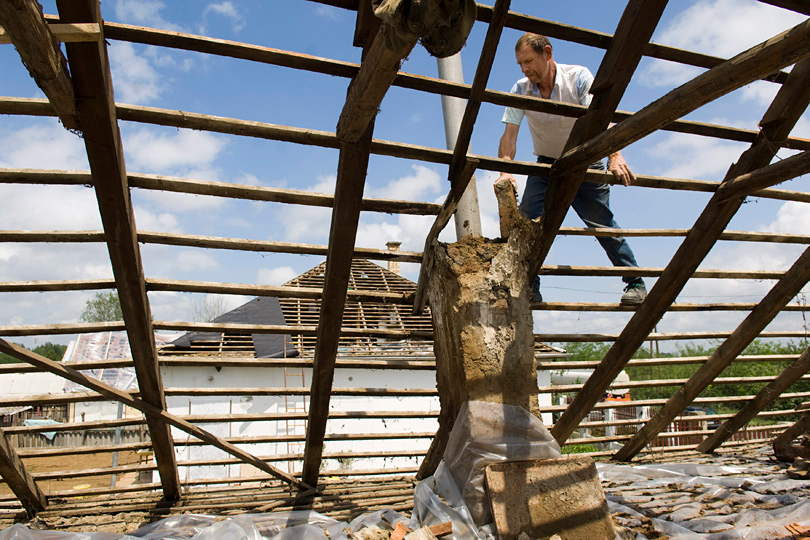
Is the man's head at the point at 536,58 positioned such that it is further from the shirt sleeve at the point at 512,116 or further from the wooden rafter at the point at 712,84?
the wooden rafter at the point at 712,84

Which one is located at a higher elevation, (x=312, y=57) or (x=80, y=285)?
(x=312, y=57)

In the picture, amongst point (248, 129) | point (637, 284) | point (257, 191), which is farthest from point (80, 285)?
point (637, 284)

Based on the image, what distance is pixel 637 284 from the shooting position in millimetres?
3484

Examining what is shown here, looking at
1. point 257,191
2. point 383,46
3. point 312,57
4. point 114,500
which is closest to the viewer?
point 383,46

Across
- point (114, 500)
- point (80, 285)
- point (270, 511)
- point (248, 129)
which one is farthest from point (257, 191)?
point (114, 500)

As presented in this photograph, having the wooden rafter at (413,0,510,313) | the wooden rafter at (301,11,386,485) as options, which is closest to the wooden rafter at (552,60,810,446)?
the wooden rafter at (413,0,510,313)

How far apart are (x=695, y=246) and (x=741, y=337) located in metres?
0.98

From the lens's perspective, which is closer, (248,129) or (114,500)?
(248,129)

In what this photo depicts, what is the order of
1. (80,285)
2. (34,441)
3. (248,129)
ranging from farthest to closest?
(34,441)
(80,285)
(248,129)

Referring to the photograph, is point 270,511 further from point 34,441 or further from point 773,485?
point 34,441

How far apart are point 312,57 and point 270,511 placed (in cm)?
277

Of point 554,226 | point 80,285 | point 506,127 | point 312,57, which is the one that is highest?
point 506,127

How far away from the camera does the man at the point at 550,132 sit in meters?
3.01

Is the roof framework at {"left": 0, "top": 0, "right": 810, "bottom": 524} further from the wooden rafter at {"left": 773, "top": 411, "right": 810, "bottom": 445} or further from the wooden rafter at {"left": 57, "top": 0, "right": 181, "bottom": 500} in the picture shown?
the wooden rafter at {"left": 773, "top": 411, "right": 810, "bottom": 445}
